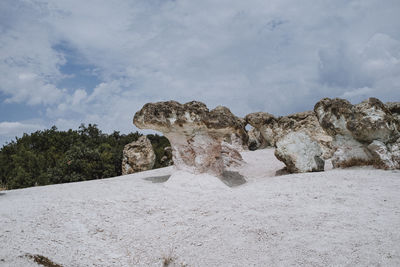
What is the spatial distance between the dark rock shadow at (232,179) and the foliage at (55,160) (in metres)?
6.05

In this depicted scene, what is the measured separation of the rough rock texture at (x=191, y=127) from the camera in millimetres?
7828

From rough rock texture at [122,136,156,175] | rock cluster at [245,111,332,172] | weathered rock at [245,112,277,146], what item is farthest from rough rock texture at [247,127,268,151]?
rough rock texture at [122,136,156,175]

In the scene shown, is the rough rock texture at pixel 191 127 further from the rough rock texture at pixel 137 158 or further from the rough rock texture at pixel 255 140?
the rough rock texture at pixel 255 140

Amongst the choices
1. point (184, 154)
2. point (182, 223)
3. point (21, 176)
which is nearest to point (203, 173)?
point (184, 154)

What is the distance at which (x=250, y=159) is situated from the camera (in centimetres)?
1284

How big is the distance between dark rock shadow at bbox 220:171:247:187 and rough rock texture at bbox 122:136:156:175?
4747 mm

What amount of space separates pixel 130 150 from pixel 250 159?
17.7 feet

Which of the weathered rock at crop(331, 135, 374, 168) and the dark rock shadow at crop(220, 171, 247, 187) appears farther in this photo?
the dark rock shadow at crop(220, 171, 247, 187)

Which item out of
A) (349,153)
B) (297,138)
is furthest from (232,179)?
(349,153)

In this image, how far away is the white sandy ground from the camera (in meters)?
3.65

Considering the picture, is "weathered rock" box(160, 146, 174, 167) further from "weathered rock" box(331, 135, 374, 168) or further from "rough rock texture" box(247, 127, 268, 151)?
"weathered rock" box(331, 135, 374, 168)

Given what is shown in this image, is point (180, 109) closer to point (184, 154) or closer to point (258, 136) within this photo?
point (184, 154)

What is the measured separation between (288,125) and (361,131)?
7744 millimetres

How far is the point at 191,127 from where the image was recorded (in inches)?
314
